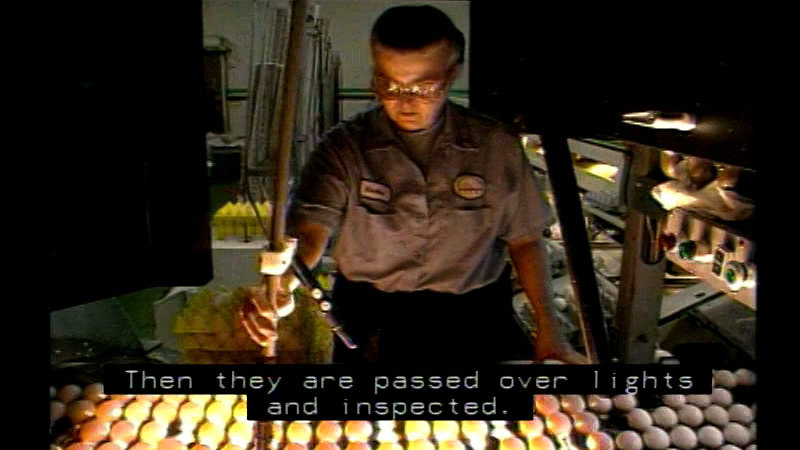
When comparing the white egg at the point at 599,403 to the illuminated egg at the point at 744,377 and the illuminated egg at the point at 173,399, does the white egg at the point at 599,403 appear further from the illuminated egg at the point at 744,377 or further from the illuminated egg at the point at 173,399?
the illuminated egg at the point at 173,399

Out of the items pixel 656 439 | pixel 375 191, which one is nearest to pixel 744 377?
pixel 656 439

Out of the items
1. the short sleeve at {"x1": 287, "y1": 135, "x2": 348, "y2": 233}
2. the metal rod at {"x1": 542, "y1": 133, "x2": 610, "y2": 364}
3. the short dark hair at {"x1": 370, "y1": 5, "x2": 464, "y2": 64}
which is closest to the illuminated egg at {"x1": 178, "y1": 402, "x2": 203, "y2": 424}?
the short sleeve at {"x1": 287, "y1": 135, "x2": 348, "y2": 233}

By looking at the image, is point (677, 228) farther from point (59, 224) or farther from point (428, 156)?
point (59, 224)

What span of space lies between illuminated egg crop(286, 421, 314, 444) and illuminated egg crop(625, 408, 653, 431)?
0.39 m

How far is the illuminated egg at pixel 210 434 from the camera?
A: 0.92m

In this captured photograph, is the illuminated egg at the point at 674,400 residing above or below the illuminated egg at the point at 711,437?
above

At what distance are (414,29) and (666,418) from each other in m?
0.61

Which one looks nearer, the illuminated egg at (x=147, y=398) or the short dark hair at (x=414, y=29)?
the illuminated egg at (x=147, y=398)

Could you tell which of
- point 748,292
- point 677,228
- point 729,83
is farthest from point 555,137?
point 729,83

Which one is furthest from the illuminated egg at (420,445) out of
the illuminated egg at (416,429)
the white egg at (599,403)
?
the white egg at (599,403)

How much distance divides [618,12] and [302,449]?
743 mm

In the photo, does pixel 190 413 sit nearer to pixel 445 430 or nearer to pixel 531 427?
pixel 445 430

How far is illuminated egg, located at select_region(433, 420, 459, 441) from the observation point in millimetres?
919

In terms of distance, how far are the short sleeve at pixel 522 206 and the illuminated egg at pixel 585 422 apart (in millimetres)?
376
